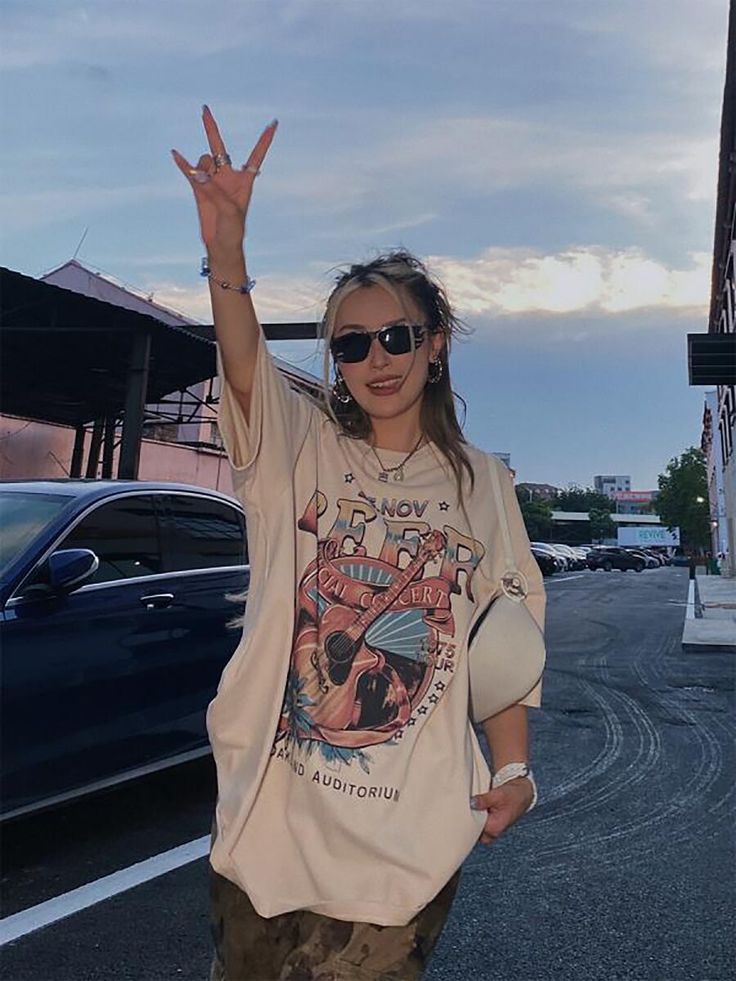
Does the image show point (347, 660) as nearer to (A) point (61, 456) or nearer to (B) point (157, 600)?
(B) point (157, 600)

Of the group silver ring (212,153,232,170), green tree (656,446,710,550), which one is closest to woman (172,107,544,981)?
silver ring (212,153,232,170)

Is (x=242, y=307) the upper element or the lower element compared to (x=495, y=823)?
upper

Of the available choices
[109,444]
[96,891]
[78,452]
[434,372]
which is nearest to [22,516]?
[96,891]

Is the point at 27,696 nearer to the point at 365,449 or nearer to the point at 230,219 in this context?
the point at 365,449

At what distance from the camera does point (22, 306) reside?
43.4ft

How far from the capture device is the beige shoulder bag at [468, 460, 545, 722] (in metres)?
1.56

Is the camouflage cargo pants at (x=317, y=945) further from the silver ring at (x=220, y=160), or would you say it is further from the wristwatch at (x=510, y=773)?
the silver ring at (x=220, y=160)

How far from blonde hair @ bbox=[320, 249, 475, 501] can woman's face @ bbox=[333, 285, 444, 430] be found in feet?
0.05

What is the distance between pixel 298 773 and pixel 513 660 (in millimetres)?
426

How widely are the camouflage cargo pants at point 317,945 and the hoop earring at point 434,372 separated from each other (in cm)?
96

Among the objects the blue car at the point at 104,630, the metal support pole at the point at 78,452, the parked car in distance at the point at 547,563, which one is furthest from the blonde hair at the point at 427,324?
the parked car in distance at the point at 547,563

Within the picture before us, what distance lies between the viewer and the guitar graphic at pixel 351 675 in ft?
4.83

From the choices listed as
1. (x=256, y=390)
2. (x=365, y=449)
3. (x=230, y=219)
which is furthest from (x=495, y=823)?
(x=230, y=219)

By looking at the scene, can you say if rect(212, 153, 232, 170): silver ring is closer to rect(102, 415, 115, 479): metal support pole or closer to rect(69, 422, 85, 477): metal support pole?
rect(102, 415, 115, 479): metal support pole
